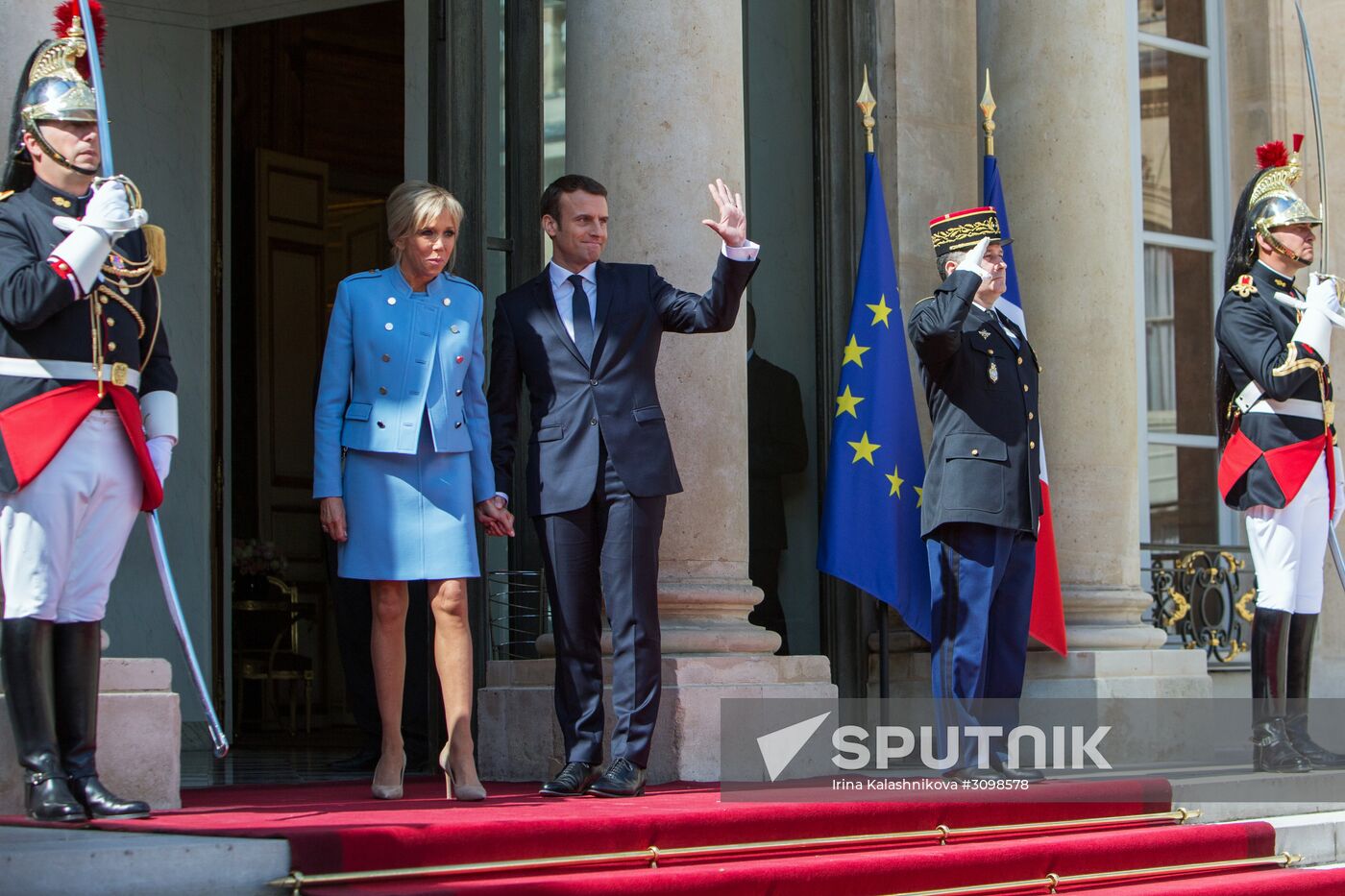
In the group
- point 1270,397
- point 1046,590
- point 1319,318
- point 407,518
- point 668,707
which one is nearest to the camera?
point 407,518

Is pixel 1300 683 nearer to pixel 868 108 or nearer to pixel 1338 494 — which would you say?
pixel 1338 494

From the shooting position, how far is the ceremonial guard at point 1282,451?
24.3ft

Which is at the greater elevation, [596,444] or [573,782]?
[596,444]

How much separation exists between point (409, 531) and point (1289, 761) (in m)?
3.51

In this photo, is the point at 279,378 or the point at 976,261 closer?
the point at 976,261

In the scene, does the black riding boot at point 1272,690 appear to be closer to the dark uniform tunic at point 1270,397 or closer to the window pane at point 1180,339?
the dark uniform tunic at point 1270,397

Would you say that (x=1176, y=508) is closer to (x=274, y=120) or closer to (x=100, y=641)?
(x=274, y=120)

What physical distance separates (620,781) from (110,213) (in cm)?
231

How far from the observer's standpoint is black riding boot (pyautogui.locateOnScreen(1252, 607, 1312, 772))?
7480 millimetres

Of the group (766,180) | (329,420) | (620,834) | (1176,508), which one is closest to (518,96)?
(766,180)

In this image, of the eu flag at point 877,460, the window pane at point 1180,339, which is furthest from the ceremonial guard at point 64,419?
the window pane at point 1180,339

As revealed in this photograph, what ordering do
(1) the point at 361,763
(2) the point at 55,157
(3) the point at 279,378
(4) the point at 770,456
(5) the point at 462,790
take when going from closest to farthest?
(2) the point at 55,157, (5) the point at 462,790, (1) the point at 361,763, (4) the point at 770,456, (3) the point at 279,378

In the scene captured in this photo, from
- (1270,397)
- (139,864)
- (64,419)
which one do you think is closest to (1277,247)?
(1270,397)

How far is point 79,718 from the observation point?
5.09m
